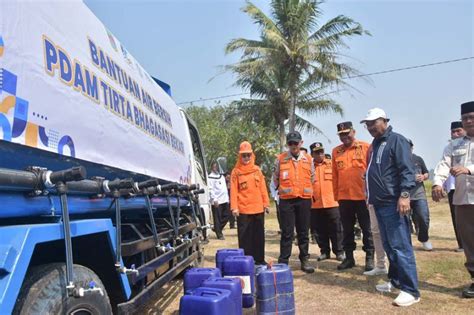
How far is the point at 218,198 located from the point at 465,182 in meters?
7.53

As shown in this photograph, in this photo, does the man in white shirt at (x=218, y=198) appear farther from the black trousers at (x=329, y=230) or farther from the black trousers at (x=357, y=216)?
the black trousers at (x=357, y=216)

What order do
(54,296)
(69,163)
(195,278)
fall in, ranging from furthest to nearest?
(195,278) < (69,163) < (54,296)

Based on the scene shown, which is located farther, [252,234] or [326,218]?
[326,218]

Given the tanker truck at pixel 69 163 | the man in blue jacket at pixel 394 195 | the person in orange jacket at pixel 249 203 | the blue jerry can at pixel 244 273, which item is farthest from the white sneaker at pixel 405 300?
the person in orange jacket at pixel 249 203

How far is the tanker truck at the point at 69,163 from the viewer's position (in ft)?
6.59

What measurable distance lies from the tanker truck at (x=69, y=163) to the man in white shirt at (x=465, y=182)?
290 centimetres

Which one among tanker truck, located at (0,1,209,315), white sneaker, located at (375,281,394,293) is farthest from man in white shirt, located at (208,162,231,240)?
tanker truck, located at (0,1,209,315)

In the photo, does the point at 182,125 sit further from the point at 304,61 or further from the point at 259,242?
the point at 304,61

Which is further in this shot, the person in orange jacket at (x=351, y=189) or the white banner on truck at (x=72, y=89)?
the person in orange jacket at (x=351, y=189)

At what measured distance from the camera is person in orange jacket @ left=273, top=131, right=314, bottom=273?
616 cm

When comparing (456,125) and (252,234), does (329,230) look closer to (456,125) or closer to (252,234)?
(252,234)

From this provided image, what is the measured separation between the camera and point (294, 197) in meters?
6.18

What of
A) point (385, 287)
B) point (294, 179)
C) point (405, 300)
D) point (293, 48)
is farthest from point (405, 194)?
point (293, 48)

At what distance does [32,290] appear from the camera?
207cm
